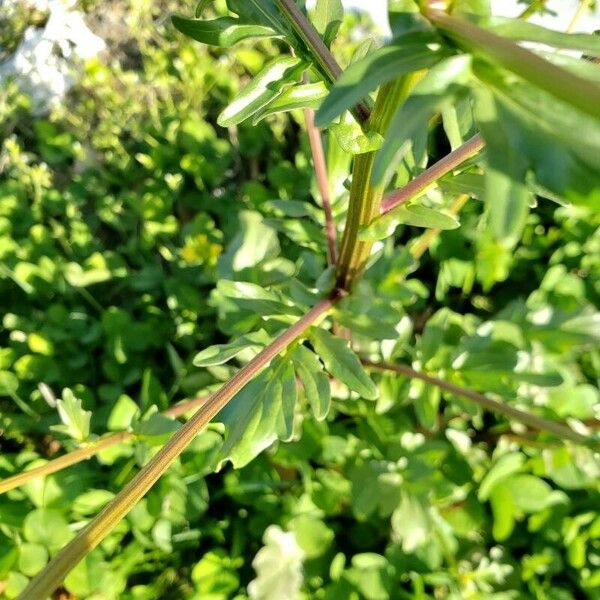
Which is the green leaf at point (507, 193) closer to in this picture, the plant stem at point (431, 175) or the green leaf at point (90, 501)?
the plant stem at point (431, 175)

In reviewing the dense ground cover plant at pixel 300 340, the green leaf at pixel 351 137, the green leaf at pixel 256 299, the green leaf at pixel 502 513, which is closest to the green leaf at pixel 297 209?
the dense ground cover plant at pixel 300 340

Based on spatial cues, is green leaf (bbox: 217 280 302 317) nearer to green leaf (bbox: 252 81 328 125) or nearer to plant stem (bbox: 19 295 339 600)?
plant stem (bbox: 19 295 339 600)

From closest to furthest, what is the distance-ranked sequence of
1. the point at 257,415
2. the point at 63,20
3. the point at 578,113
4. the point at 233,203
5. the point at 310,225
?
the point at 578,113, the point at 257,415, the point at 310,225, the point at 233,203, the point at 63,20

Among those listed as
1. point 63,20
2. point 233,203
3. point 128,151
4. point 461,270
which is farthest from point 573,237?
point 63,20

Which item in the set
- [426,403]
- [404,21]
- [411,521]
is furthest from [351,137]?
[411,521]

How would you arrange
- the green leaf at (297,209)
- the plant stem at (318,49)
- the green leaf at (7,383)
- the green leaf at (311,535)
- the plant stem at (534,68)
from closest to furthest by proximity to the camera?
the plant stem at (534,68), the plant stem at (318,49), the green leaf at (297,209), the green leaf at (311,535), the green leaf at (7,383)

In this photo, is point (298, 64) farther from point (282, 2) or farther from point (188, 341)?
point (188, 341)
